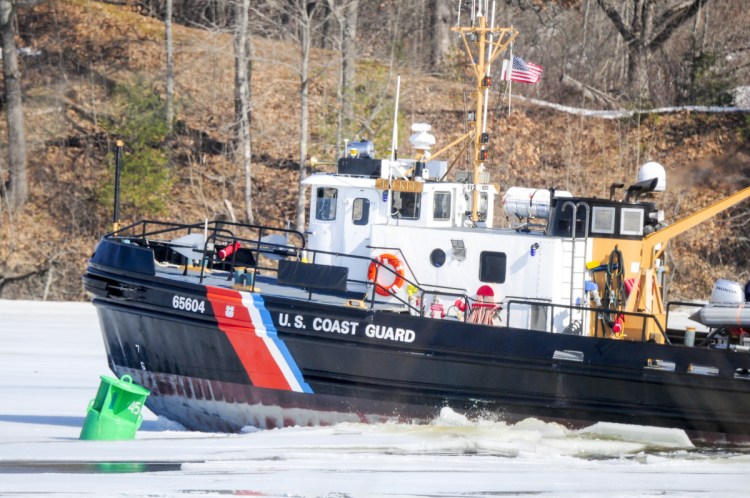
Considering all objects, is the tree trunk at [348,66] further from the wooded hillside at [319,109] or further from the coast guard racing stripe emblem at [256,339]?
the coast guard racing stripe emblem at [256,339]

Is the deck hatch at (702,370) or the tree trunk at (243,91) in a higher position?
the tree trunk at (243,91)

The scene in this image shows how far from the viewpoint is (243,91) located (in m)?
23.2

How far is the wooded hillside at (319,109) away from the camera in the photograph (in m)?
22.6

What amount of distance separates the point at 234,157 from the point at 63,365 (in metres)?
10.6

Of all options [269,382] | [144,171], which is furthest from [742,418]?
[144,171]

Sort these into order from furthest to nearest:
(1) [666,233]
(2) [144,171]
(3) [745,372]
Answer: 1. (2) [144,171]
2. (1) [666,233]
3. (3) [745,372]

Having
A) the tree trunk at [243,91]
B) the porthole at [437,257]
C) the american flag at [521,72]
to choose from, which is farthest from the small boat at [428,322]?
the tree trunk at [243,91]

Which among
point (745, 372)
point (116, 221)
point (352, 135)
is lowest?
point (745, 372)

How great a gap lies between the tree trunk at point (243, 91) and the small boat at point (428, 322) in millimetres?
10385

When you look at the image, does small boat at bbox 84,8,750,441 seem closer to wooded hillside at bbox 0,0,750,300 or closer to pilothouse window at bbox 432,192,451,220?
pilothouse window at bbox 432,192,451,220

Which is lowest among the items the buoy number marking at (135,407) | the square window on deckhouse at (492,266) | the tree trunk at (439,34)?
the buoy number marking at (135,407)

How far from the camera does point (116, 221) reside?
12523mm

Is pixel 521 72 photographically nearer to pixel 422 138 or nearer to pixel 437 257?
pixel 422 138

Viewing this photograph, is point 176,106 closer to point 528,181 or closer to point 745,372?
point 528,181
